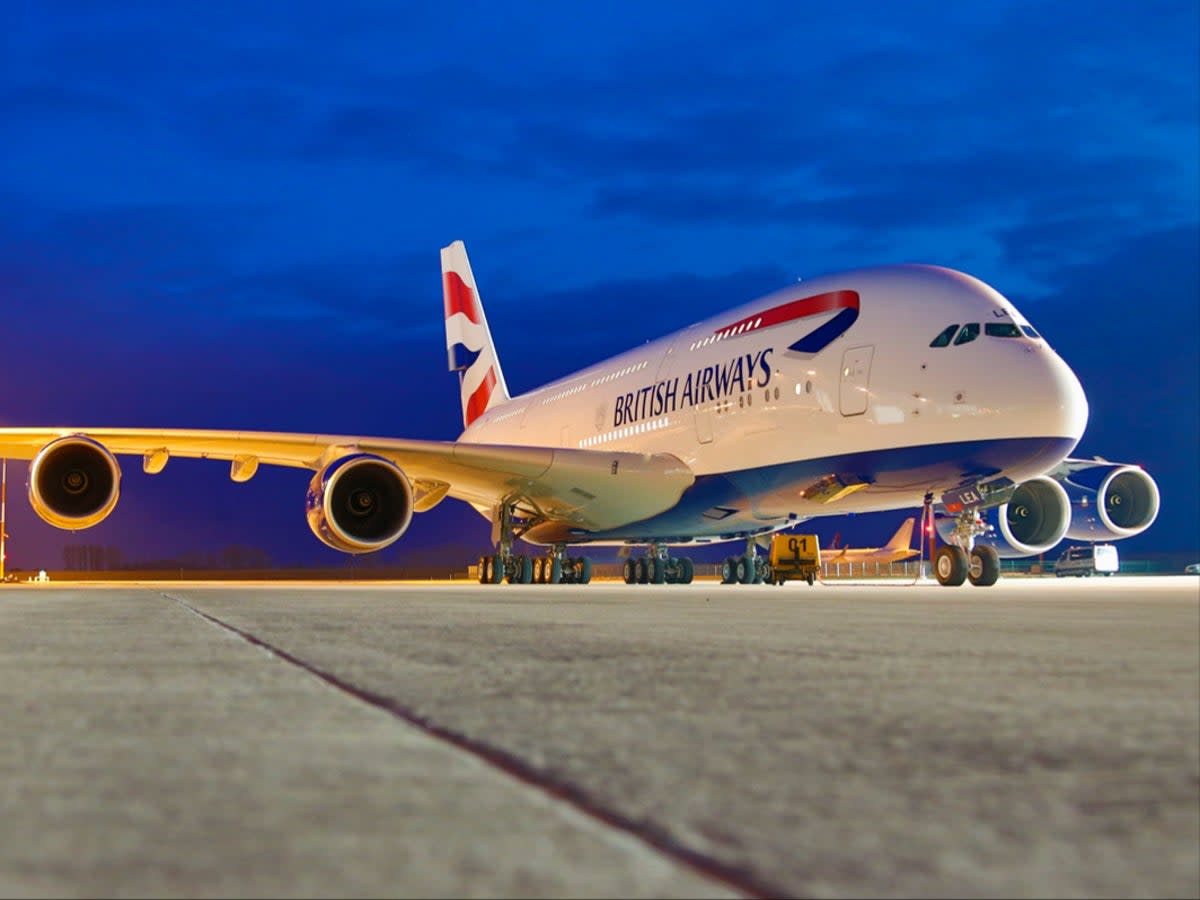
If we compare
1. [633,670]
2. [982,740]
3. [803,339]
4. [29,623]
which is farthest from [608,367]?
[982,740]

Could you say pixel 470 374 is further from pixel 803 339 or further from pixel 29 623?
pixel 29 623

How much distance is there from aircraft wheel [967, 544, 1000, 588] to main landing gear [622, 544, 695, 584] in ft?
28.2

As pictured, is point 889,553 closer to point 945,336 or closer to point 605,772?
point 945,336

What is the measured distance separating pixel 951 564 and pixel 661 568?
8.81m

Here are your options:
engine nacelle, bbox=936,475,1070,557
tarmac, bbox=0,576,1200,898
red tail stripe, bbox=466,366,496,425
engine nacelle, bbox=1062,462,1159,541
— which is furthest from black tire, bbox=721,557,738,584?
tarmac, bbox=0,576,1200,898

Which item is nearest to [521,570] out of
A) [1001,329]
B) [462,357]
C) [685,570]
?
[685,570]

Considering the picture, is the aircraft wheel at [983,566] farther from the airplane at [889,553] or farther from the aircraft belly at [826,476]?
the airplane at [889,553]

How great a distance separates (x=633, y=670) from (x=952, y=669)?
Answer: 0.99 meters

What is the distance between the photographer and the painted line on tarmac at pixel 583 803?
4.74ft

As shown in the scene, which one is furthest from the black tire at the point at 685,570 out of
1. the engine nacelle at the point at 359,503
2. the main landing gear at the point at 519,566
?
the engine nacelle at the point at 359,503

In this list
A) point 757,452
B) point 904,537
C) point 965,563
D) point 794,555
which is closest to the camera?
point 965,563

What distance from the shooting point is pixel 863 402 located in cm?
1503

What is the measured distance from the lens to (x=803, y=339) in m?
16.1

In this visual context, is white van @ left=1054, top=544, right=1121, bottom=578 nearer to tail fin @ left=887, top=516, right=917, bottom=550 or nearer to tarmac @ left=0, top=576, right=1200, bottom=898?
tail fin @ left=887, top=516, right=917, bottom=550
